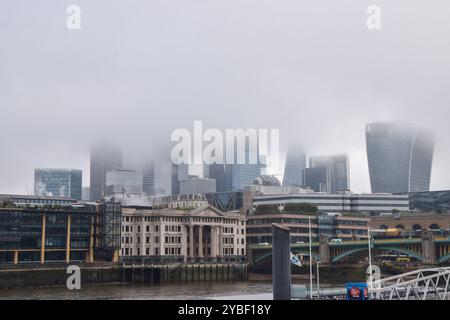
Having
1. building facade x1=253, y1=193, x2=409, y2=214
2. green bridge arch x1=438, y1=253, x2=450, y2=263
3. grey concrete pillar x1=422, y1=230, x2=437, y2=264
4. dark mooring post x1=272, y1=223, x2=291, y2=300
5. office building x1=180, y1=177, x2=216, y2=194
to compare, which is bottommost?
green bridge arch x1=438, y1=253, x2=450, y2=263

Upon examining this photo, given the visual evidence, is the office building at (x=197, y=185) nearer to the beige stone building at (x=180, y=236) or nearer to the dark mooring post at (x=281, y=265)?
the beige stone building at (x=180, y=236)

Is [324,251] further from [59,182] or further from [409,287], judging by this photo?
[59,182]

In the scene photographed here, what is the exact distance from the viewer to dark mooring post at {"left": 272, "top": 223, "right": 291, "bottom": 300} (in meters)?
22.6

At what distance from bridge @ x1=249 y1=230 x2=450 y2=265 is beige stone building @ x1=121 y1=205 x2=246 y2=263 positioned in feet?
11.1

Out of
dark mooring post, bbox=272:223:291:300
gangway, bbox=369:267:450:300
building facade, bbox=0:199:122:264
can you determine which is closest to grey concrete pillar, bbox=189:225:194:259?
building facade, bbox=0:199:122:264

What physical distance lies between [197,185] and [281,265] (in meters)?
156

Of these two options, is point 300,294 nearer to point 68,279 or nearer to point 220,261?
point 68,279

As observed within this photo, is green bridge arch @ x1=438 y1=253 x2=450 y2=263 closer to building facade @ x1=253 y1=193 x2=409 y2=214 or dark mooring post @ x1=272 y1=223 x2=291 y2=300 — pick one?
building facade @ x1=253 y1=193 x2=409 y2=214

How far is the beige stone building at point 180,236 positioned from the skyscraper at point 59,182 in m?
94.4
